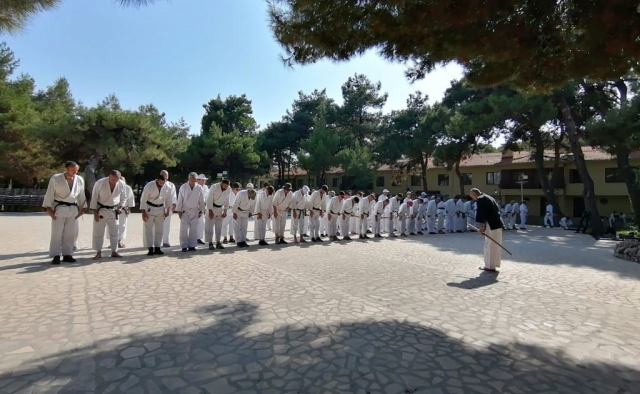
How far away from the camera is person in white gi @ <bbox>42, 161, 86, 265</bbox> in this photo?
23.8 feet

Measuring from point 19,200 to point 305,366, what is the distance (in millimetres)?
33790

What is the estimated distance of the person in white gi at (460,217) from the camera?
19.5m

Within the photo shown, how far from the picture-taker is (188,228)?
974 cm

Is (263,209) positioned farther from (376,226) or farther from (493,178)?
(493,178)

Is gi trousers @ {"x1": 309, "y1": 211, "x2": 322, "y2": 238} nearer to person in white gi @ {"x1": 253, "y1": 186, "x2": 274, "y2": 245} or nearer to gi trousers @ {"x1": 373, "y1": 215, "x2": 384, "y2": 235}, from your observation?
person in white gi @ {"x1": 253, "y1": 186, "x2": 274, "y2": 245}

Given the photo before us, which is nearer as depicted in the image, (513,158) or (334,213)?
(334,213)

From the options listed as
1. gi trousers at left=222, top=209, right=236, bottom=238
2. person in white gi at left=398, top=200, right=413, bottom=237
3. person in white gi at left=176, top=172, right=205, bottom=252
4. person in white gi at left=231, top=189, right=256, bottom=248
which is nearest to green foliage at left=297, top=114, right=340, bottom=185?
person in white gi at left=398, top=200, right=413, bottom=237

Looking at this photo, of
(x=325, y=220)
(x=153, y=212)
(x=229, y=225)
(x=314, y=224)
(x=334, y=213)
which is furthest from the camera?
(x=325, y=220)

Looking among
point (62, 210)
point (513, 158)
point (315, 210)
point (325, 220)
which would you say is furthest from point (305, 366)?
point (513, 158)

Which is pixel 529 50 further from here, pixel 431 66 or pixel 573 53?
pixel 431 66

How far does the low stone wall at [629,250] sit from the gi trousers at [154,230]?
12412 millimetres

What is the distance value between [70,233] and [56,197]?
2.46 ft

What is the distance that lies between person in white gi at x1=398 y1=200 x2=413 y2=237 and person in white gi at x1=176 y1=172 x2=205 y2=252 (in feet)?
30.3

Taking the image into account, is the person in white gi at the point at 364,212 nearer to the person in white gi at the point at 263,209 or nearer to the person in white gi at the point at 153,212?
the person in white gi at the point at 263,209
